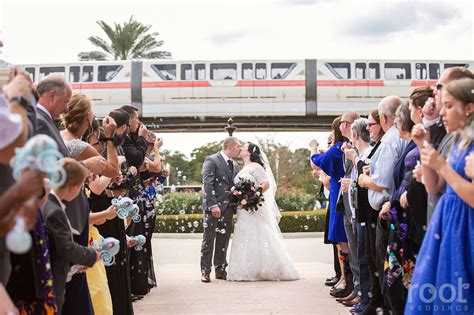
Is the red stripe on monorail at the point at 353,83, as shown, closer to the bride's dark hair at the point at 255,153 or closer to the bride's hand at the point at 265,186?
the bride's dark hair at the point at 255,153

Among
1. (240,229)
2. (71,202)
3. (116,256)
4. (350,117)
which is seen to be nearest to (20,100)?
(71,202)

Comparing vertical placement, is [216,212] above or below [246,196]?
below

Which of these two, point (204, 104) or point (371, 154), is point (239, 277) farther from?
point (204, 104)

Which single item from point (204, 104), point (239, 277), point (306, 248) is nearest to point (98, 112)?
point (204, 104)

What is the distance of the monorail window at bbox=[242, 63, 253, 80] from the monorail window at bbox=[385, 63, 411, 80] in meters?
5.73

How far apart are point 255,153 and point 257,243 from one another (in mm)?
1318

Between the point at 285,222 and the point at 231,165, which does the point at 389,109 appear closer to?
the point at 231,165

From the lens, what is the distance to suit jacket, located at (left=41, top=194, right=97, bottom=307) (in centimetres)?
324

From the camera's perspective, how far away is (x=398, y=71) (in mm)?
28734

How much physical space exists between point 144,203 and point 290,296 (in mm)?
2006

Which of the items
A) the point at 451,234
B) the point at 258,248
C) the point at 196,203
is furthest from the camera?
the point at 196,203

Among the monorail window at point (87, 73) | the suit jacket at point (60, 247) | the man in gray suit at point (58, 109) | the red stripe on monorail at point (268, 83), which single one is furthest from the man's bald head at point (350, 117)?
the monorail window at point (87, 73)

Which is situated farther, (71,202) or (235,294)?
(235,294)

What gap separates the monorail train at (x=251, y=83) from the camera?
28.7m
